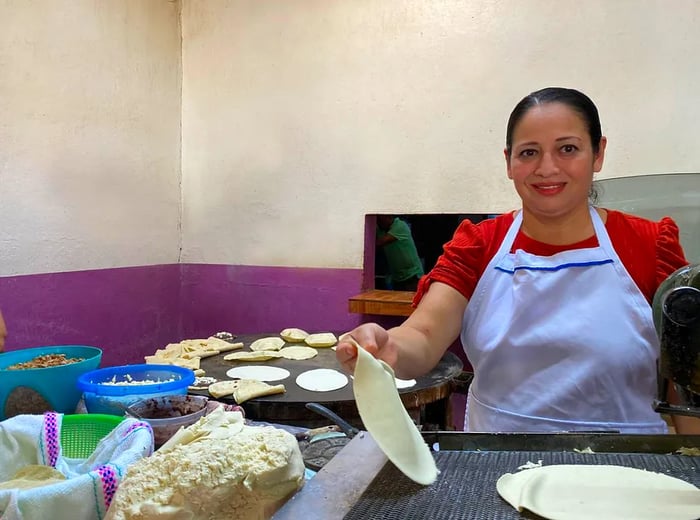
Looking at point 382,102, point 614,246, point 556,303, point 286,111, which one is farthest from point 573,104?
point 286,111

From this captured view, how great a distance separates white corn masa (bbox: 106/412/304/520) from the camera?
0.84m

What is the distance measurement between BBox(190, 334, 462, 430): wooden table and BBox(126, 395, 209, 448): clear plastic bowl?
1.42ft

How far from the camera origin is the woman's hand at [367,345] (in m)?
0.98

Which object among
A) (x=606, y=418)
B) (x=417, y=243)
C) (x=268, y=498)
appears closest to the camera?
(x=268, y=498)

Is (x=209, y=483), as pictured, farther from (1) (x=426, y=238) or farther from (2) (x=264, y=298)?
(2) (x=264, y=298)

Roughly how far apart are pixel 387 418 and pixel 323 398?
1110mm

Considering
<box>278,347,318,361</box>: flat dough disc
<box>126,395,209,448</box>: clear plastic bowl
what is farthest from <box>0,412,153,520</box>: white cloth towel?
<box>278,347,318,361</box>: flat dough disc

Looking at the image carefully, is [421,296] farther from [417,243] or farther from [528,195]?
[417,243]

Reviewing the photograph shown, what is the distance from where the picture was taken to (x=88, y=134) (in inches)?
128

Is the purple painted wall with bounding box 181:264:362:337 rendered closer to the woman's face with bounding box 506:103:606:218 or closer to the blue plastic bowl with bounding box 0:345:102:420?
the blue plastic bowl with bounding box 0:345:102:420

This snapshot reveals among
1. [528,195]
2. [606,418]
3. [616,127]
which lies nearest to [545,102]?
[528,195]

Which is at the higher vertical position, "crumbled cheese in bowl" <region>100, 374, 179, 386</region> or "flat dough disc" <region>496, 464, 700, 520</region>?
"flat dough disc" <region>496, 464, 700, 520</region>

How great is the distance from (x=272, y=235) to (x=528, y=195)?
2.57 meters

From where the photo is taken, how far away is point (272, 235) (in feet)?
12.4
